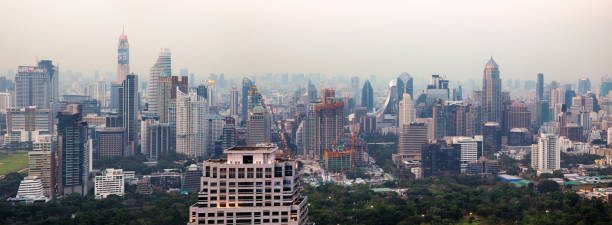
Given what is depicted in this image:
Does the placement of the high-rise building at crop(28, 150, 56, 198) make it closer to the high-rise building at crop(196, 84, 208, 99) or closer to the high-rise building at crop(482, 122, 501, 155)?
the high-rise building at crop(196, 84, 208, 99)

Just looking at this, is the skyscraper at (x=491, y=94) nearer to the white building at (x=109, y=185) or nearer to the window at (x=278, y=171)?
the white building at (x=109, y=185)

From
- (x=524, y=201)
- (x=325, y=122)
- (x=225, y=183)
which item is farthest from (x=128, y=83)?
(x=225, y=183)

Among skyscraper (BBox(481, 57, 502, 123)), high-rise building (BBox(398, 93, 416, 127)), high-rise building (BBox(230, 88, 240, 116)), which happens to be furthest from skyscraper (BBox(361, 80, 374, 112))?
high-rise building (BBox(230, 88, 240, 116))

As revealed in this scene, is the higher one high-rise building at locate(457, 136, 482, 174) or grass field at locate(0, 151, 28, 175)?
high-rise building at locate(457, 136, 482, 174)

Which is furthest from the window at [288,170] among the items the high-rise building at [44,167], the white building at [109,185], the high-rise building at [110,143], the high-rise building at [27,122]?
the high-rise building at [27,122]

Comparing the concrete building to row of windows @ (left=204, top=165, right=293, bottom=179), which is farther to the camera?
the concrete building

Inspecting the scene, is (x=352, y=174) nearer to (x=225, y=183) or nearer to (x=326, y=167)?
(x=326, y=167)

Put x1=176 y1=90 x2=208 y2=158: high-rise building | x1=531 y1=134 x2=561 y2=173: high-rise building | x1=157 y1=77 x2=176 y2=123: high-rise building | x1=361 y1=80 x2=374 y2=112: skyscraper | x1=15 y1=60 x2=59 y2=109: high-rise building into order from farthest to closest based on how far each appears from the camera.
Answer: x1=361 y1=80 x2=374 y2=112: skyscraper < x1=15 y1=60 x2=59 y2=109: high-rise building < x1=157 y1=77 x2=176 y2=123: high-rise building < x1=176 y1=90 x2=208 y2=158: high-rise building < x1=531 y1=134 x2=561 y2=173: high-rise building

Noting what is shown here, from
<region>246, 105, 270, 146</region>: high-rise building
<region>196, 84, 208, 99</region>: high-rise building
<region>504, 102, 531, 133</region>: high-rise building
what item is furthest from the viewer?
<region>196, 84, 208, 99</region>: high-rise building
